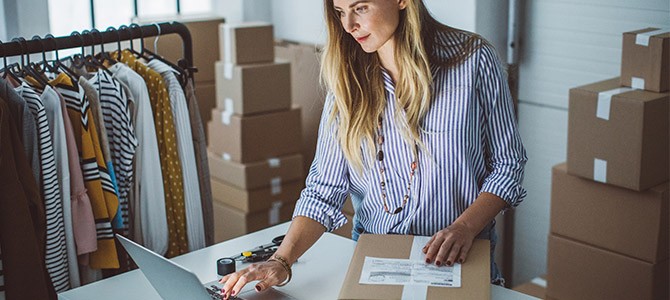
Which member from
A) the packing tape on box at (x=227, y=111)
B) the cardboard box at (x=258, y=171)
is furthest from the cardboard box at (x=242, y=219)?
the packing tape on box at (x=227, y=111)

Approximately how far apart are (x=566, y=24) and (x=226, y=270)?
1.91 meters

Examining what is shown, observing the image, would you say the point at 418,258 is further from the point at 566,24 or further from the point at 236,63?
the point at 236,63

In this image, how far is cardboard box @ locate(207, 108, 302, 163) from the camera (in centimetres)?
366

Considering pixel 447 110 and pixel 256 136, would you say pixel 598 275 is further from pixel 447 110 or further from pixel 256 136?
pixel 256 136

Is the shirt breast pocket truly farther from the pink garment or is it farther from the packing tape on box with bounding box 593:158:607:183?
the packing tape on box with bounding box 593:158:607:183

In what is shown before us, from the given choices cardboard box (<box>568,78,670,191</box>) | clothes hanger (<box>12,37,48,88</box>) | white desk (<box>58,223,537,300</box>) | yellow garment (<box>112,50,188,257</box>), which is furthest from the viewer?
cardboard box (<box>568,78,670,191</box>)

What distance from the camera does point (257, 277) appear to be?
5.79 ft

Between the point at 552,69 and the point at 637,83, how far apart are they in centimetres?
60

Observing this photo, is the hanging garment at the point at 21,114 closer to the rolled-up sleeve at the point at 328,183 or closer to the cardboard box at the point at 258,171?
the rolled-up sleeve at the point at 328,183

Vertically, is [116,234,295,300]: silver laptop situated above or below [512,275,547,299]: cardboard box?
above

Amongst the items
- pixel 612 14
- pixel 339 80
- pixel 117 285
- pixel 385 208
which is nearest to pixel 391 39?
pixel 339 80

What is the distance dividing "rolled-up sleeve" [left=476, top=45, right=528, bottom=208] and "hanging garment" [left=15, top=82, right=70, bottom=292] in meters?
1.07

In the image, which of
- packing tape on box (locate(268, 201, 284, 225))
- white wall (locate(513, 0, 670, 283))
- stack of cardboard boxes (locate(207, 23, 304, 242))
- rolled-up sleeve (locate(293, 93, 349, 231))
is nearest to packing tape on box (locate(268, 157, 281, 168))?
stack of cardboard boxes (locate(207, 23, 304, 242))

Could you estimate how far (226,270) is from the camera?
193 cm
